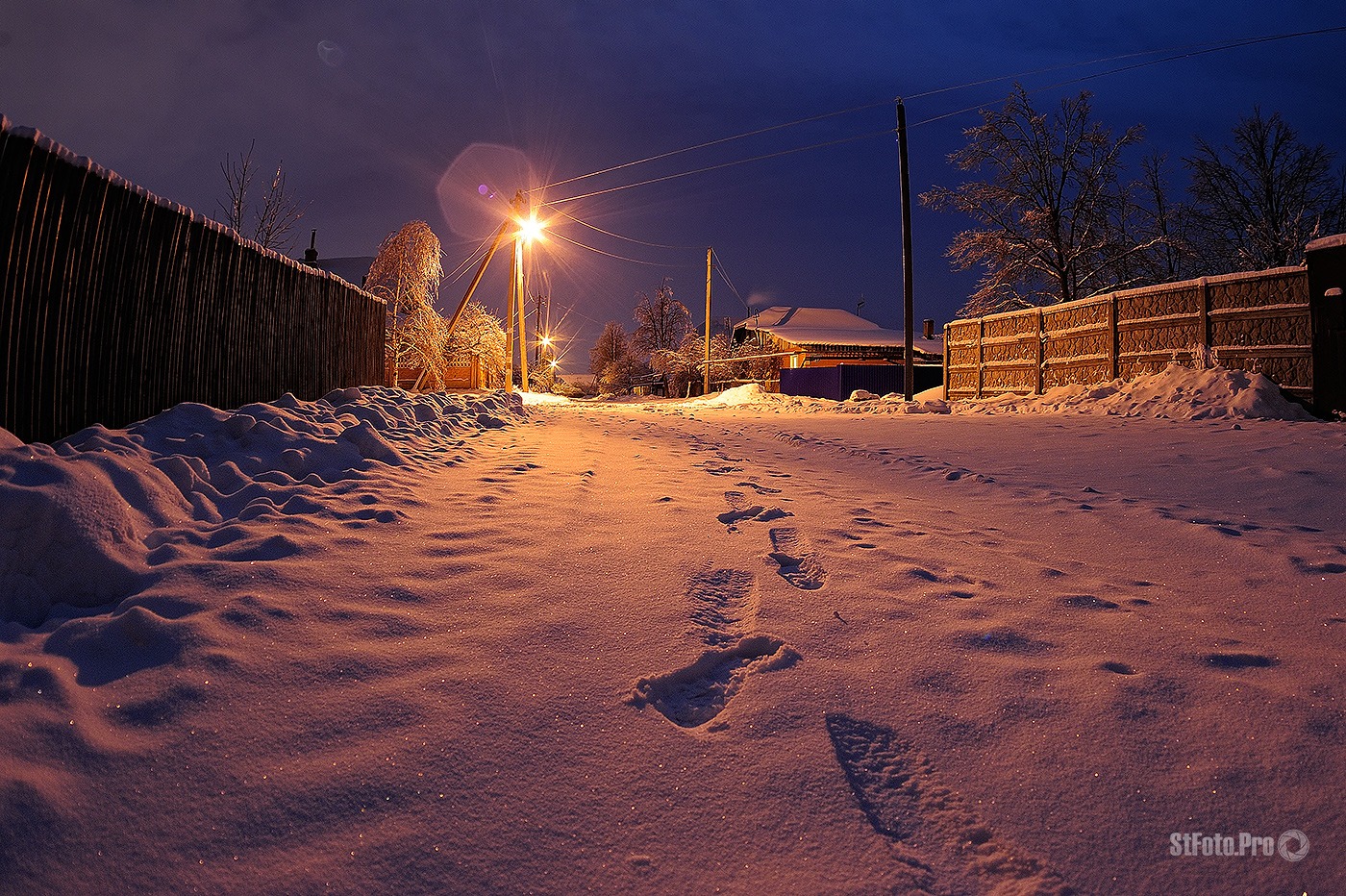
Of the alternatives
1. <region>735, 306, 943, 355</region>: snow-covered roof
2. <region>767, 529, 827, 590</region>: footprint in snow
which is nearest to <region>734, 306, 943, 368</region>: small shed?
<region>735, 306, 943, 355</region>: snow-covered roof

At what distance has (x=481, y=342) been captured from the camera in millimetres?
23688

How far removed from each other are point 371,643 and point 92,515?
56.3 inches

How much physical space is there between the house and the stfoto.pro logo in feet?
86.1

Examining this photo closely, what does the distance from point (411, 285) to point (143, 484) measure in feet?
57.0

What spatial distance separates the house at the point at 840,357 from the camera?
27703 millimetres

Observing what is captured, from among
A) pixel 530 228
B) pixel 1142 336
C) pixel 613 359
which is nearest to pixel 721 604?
pixel 1142 336

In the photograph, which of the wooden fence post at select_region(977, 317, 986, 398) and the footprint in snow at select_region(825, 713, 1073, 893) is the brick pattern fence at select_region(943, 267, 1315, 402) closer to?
the wooden fence post at select_region(977, 317, 986, 398)

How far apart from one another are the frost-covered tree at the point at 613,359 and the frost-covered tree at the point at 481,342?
29517 mm

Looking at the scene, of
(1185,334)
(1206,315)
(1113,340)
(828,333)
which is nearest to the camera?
(1206,315)

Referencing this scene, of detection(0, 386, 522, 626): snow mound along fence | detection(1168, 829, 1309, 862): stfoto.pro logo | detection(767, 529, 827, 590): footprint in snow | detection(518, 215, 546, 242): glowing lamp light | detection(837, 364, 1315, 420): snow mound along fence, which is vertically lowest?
detection(1168, 829, 1309, 862): stfoto.pro logo

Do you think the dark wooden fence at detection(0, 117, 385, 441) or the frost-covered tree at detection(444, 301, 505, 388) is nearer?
the dark wooden fence at detection(0, 117, 385, 441)

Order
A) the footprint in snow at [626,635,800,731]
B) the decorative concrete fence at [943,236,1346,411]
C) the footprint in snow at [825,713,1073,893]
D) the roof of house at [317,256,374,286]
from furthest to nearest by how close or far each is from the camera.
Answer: the roof of house at [317,256,374,286], the decorative concrete fence at [943,236,1346,411], the footprint in snow at [626,635,800,731], the footprint in snow at [825,713,1073,893]

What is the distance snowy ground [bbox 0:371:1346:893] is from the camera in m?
1.31

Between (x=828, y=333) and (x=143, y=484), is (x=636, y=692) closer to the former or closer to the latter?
(x=143, y=484)
